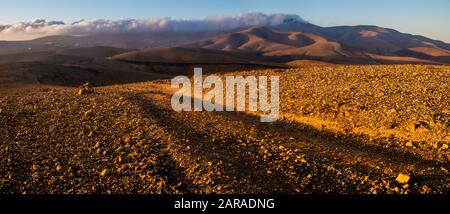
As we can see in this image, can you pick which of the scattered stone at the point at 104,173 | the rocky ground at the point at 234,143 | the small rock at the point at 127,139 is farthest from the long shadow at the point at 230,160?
the scattered stone at the point at 104,173

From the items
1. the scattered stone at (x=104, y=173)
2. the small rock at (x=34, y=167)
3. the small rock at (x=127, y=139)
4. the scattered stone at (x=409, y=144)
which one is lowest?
the scattered stone at (x=104, y=173)

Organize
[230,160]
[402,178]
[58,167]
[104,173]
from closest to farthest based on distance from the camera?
1. [402,178]
2. [104,173]
3. [58,167]
4. [230,160]

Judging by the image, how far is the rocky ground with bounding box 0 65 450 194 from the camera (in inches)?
270

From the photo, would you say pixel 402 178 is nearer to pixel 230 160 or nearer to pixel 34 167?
pixel 230 160

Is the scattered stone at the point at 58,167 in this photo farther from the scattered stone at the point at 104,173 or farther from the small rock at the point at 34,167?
the scattered stone at the point at 104,173

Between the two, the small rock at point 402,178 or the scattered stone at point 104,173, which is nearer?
the small rock at point 402,178

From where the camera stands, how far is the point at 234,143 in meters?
9.20

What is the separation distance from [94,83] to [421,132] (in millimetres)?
24962

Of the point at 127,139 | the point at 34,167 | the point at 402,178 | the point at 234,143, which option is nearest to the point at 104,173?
the point at 34,167

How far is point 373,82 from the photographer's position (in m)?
15.0

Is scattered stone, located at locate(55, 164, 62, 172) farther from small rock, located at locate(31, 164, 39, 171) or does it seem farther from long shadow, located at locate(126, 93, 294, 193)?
long shadow, located at locate(126, 93, 294, 193)

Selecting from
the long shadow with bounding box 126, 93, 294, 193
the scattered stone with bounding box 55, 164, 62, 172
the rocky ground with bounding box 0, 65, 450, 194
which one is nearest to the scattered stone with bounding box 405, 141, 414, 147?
the rocky ground with bounding box 0, 65, 450, 194

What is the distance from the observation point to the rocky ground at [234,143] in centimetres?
686
